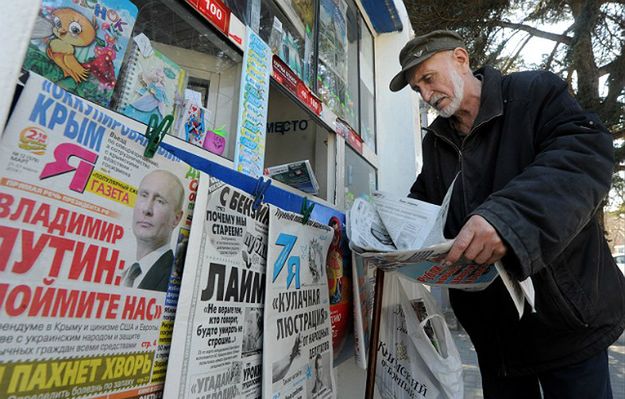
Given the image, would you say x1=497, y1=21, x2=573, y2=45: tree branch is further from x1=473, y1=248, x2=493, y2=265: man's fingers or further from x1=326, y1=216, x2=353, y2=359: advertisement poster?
x1=473, y1=248, x2=493, y2=265: man's fingers

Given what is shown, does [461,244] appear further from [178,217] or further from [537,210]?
[178,217]

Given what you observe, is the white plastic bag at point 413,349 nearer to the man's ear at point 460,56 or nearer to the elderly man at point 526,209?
the elderly man at point 526,209

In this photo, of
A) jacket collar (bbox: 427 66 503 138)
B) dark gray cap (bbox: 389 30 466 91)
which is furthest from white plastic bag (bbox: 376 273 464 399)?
dark gray cap (bbox: 389 30 466 91)

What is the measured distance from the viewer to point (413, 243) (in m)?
1.05

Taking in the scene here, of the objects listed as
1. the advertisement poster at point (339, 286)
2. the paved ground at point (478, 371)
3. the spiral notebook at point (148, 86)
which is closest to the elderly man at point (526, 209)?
the advertisement poster at point (339, 286)

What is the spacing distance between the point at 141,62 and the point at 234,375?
85 centimetres

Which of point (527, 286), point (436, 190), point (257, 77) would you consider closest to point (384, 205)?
point (436, 190)

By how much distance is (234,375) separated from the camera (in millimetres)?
799

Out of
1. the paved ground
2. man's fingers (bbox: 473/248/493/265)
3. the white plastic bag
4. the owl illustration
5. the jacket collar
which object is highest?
the jacket collar

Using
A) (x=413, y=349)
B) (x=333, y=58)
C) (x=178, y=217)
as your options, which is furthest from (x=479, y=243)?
(x=333, y=58)

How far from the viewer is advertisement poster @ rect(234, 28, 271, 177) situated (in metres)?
1.20

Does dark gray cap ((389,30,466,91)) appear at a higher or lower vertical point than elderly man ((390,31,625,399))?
higher

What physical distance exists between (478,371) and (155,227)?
427 centimetres

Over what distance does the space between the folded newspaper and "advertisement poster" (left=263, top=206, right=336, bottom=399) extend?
0.58 feet
